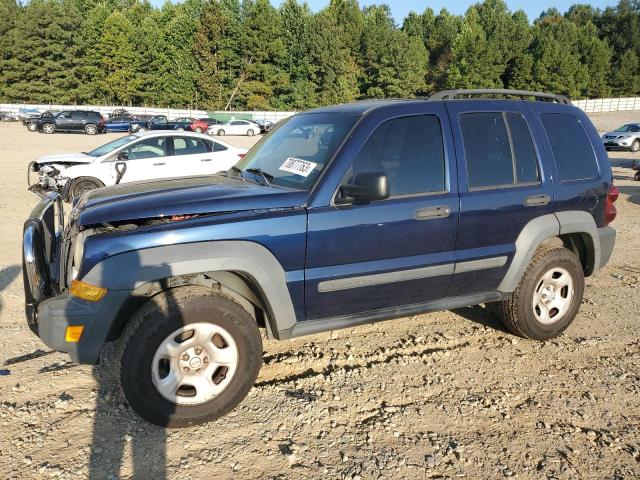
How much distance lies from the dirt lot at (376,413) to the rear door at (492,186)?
0.72 metres

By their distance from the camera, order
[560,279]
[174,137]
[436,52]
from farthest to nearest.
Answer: [436,52], [174,137], [560,279]

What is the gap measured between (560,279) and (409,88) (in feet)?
222

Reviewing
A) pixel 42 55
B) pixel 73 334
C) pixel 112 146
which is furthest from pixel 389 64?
pixel 73 334

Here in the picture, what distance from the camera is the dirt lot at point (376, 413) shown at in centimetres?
283

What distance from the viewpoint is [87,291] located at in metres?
2.92

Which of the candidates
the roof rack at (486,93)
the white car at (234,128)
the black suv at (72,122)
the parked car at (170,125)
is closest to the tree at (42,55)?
the parked car at (170,125)

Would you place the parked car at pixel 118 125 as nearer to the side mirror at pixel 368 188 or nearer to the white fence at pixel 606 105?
the side mirror at pixel 368 188

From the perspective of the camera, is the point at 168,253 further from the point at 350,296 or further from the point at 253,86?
the point at 253,86

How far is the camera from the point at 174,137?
10.7 meters

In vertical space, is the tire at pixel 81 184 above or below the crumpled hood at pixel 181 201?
below

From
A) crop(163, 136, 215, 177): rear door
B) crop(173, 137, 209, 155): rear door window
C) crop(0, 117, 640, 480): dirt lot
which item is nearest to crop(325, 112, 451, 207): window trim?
crop(0, 117, 640, 480): dirt lot

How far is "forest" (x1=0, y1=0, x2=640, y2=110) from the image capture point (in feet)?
206

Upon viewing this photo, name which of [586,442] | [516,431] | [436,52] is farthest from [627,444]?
[436,52]

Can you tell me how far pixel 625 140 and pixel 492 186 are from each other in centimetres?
2681
